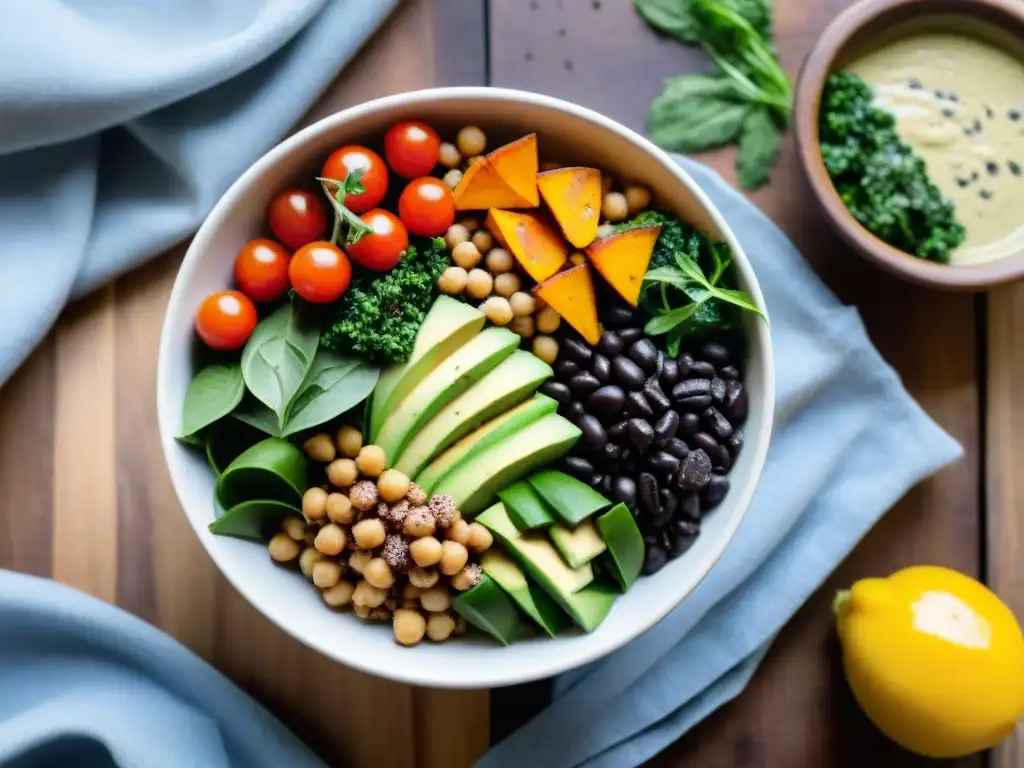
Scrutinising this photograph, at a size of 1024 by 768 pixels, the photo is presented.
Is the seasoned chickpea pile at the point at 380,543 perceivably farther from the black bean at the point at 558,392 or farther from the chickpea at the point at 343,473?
the black bean at the point at 558,392

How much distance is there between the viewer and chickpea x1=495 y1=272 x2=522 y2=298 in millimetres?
1208

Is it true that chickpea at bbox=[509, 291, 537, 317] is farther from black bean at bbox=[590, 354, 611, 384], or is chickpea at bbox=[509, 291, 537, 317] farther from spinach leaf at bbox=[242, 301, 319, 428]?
spinach leaf at bbox=[242, 301, 319, 428]

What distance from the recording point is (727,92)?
137 centimetres

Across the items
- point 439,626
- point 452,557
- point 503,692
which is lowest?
point 503,692

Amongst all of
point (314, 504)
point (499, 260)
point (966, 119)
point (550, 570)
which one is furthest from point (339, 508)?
point (966, 119)

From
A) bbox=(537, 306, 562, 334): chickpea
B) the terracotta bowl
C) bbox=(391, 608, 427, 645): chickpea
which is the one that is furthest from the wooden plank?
bbox=(391, 608, 427, 645): chickpea

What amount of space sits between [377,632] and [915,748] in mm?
731

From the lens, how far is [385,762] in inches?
53.0

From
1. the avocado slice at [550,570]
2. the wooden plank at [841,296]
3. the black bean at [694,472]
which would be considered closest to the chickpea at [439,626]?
the avocado slice at [550,570]

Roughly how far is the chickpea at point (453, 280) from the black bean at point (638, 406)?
241 mm

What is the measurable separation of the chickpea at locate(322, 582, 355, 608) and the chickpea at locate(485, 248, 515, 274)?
42 centimetres

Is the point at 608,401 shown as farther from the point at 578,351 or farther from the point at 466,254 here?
the point at 466,254

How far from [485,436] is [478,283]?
0.61 feet

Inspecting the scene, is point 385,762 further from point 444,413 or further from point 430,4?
point 430,4
